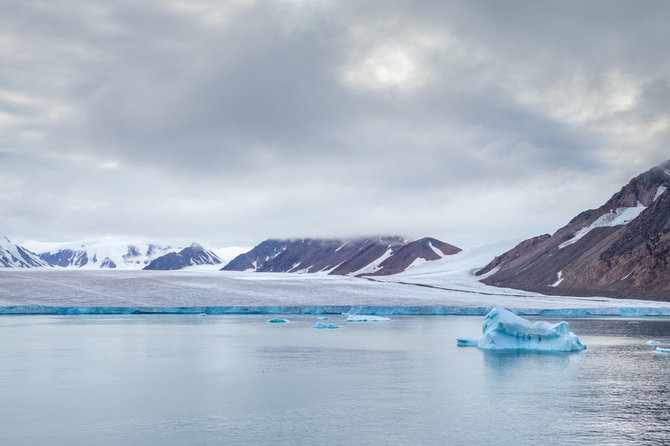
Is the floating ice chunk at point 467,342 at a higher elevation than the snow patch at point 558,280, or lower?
lower

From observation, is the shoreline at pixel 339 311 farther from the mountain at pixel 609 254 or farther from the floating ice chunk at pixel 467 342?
the floating ice chunk at pixel 467 342

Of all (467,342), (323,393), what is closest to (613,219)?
(467,342)

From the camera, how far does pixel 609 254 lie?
108750mm

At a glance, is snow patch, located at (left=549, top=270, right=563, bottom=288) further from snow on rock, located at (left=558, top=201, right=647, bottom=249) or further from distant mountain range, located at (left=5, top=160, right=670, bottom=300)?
snow on rock, located at (left=558, top=201, right=647, bottom=249)

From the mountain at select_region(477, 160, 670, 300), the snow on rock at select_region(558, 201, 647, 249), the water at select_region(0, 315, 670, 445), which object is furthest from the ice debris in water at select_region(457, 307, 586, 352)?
the snow on rock at select_region(558, 201, 647, 249)

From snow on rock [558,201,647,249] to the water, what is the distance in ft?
354

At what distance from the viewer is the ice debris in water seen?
28906mm

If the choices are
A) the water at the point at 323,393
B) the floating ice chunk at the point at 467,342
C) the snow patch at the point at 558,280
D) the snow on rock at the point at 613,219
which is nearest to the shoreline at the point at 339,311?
the water at the point at 323,393

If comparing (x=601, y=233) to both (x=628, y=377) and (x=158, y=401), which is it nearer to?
(x=628, y=377)

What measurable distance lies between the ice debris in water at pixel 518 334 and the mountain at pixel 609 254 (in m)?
64.1

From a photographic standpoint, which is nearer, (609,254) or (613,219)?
(609,254)

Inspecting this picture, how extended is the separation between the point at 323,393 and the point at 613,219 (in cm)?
12901

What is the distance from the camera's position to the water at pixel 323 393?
43.5 feet

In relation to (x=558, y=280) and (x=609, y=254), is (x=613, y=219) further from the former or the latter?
(x=609, y=254)
